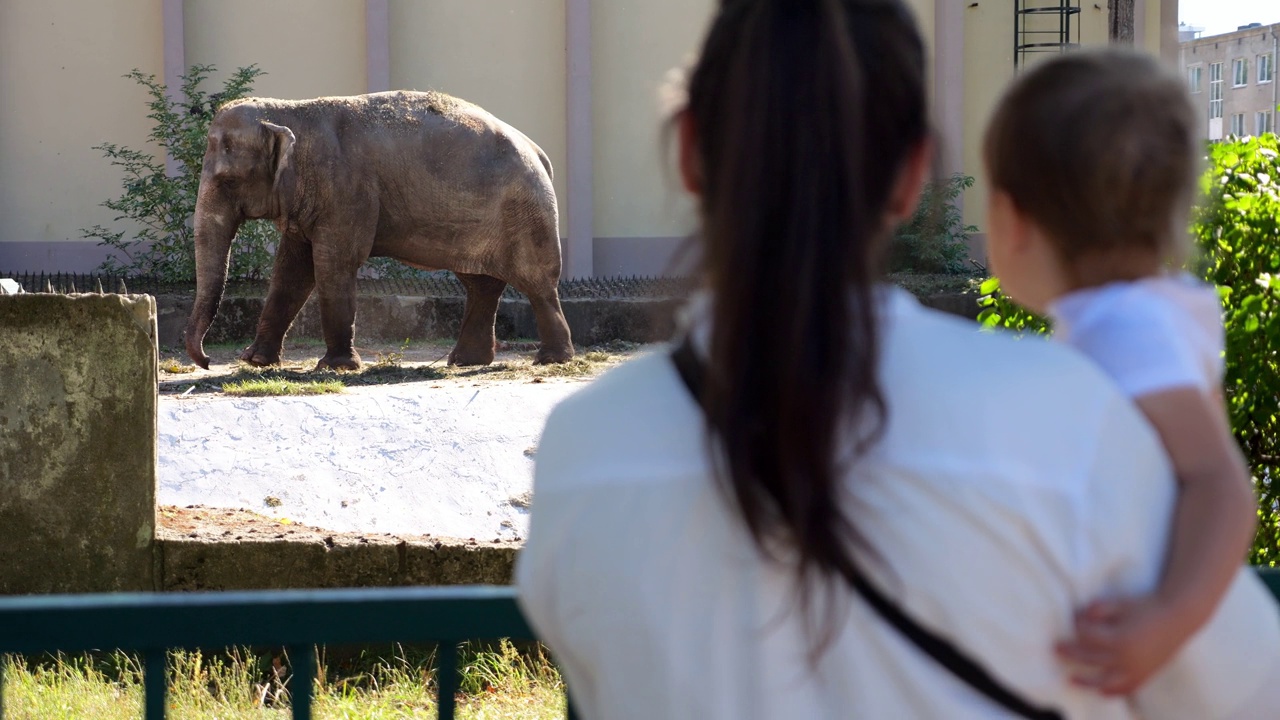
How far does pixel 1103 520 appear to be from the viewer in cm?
110

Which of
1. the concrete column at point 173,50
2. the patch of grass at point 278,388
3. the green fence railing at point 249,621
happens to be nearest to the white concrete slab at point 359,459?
the patch of grass at point 278,388

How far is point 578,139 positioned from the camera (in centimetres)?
1678

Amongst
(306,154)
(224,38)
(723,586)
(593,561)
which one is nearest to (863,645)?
(723,586)

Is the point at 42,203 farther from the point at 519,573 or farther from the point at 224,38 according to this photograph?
the point at 519,573

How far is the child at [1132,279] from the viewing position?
1168mm

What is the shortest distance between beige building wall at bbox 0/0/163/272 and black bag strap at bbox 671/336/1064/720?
1599 centimetres

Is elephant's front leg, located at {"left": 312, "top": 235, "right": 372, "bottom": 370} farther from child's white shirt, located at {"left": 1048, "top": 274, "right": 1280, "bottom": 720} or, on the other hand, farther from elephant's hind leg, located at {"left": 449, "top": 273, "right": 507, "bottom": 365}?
child's white shirt, located at {"left": 1048, "top": 274, "right": 1280, "bottom": 720}

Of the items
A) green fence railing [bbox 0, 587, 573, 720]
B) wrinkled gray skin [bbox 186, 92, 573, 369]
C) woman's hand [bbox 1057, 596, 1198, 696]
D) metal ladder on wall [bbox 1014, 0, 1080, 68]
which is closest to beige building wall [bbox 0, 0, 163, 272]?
wrinkled gray skin [bbox 186, 92, 573, 369]

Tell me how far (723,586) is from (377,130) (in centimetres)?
965

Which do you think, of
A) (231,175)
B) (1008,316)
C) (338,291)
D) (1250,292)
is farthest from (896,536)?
(231,175)

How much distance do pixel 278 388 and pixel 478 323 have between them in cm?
312

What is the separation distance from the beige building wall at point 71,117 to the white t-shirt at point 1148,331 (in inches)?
629

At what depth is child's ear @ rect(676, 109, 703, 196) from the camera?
1.19 meters

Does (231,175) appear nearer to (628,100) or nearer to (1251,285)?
(1251,285)
